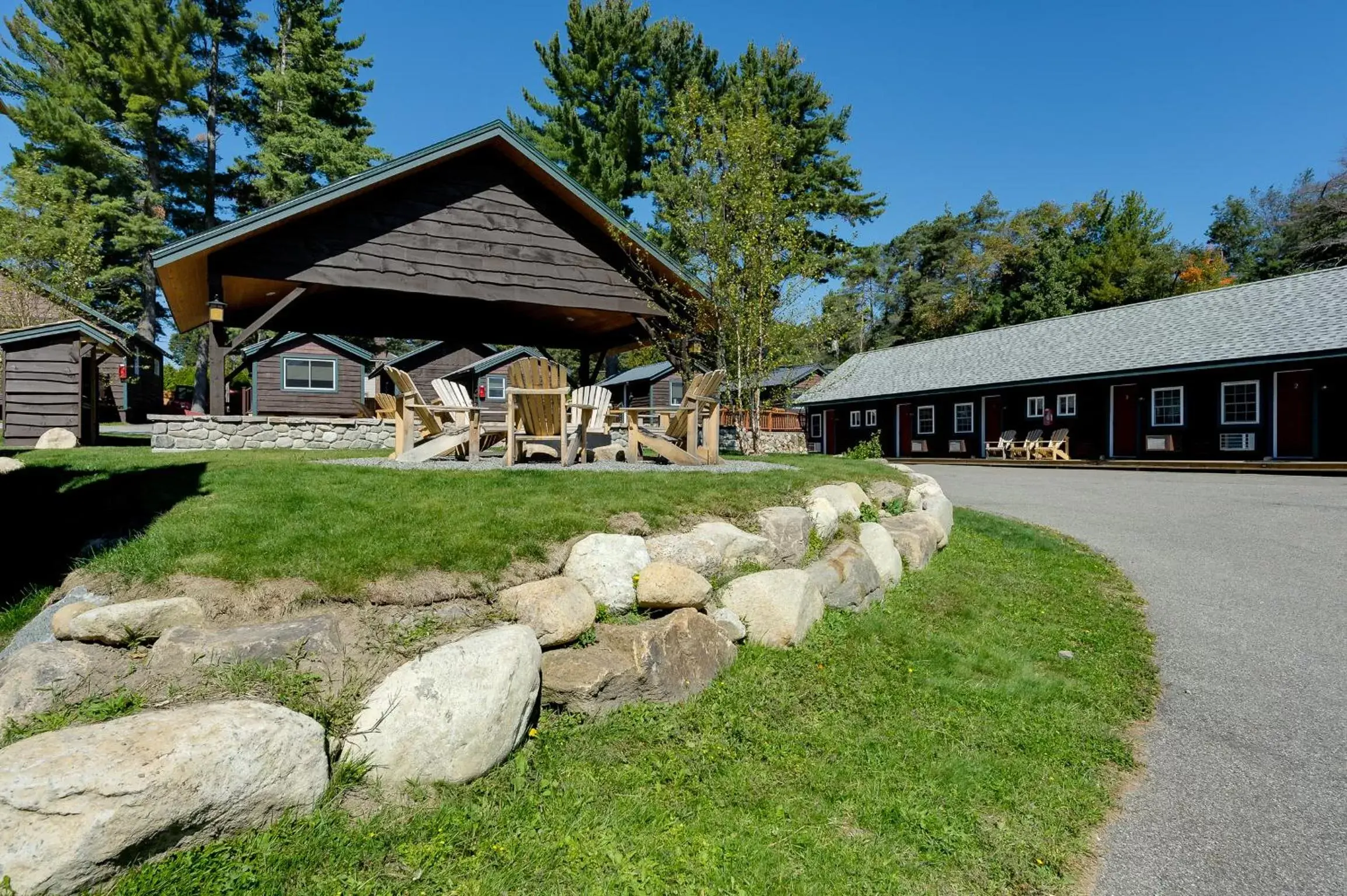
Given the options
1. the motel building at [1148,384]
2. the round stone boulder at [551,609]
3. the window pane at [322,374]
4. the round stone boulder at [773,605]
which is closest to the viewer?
the round stone boulder at [551,609]

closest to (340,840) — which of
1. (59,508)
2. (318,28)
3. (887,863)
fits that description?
(887,863)

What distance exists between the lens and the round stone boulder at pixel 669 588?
3898mm

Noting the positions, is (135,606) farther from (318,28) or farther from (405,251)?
(318,28)

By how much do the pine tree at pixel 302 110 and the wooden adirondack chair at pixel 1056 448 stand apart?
104 feet

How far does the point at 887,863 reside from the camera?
8.22 ft

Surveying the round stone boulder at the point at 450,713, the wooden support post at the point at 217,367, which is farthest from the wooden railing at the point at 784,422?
the round stone boulder at the point at 450,713

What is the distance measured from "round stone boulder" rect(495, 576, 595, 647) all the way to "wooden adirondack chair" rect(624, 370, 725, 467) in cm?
439

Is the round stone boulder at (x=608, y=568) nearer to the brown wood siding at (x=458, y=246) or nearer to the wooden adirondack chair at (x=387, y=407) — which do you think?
the brown wood siding at (x=458, y=246)

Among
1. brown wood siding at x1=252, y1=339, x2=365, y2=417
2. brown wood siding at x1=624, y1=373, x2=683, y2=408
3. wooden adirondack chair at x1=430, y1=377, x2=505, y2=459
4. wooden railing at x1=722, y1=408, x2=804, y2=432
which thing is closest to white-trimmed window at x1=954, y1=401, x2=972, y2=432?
wooden railing at x1=722, y1=408, x2=804, y2=432

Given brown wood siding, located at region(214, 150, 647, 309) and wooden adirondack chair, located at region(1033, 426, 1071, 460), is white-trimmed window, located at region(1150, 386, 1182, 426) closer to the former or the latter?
wooden adirondack chair, located at region(1033, 426, 1071, 460)

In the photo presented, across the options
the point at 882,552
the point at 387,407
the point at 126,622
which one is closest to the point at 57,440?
the point at 387,407

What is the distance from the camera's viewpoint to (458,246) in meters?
11.2

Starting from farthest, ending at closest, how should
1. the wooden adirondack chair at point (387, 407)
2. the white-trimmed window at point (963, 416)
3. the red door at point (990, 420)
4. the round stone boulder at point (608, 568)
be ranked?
the white-trimmed window at point (963, 416)
the red door at point (990, 420)
the wooden adirondack chair at point (387, 407)
the round stone boulder at point (608, 568)

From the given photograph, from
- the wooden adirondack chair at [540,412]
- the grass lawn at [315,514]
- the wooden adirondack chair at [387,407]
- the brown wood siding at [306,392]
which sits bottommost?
the grass lawn at [315,514]
